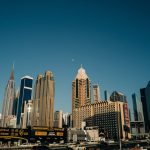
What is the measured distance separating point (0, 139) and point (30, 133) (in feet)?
65.5

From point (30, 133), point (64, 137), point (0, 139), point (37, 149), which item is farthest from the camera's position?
point (64, 137)

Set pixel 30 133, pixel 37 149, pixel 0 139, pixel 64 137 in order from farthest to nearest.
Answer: pixel 64 137, pixel 30 133, pixel 0 139, pixel 37 149

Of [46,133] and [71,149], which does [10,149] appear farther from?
[46,133]

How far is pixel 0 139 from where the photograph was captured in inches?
4766

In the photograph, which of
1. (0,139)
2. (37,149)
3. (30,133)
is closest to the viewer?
(37,149)

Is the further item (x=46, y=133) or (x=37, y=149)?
(x=46, y=133)

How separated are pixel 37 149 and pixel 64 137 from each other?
48878mm

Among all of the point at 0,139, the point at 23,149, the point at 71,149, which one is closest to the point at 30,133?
the point at 0,139

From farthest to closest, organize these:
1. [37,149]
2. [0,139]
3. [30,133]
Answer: [30,133] → [0,139] → [37,149]

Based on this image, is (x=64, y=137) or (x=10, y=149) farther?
(x=64, y=137)

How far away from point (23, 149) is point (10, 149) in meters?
6.34

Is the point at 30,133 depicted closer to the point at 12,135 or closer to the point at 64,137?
the point at 12,135

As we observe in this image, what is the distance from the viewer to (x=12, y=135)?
4938 inches

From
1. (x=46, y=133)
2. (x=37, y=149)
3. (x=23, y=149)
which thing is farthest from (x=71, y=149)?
(x=46, y=133)
